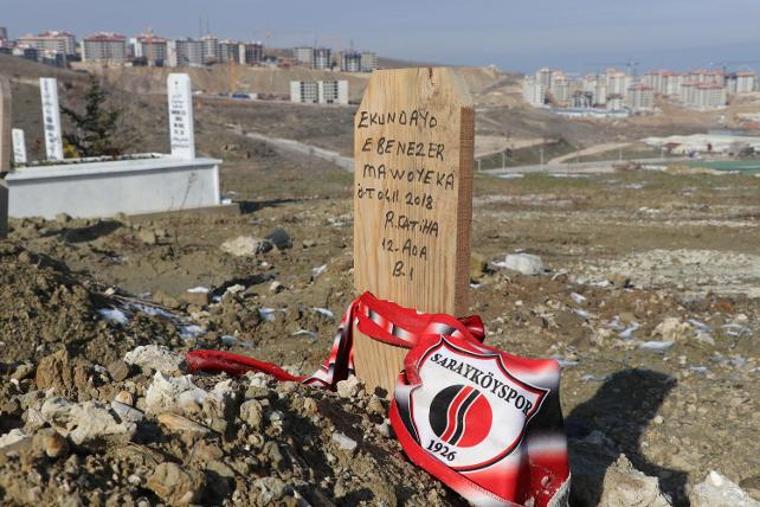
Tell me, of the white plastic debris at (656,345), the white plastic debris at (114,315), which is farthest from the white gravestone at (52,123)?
the white plastic debris at (656,345)

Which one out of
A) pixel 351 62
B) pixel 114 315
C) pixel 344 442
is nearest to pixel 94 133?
pixel 114 315

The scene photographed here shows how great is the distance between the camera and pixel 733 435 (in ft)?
15.4

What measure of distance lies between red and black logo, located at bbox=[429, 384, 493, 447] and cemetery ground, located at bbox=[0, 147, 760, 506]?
203mm

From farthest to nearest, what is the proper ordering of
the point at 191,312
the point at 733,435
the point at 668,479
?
the point at 191,312 < the point at 733,435 < the point at 668,479

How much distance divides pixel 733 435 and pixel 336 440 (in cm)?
287

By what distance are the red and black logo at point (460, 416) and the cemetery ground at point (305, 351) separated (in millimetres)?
203

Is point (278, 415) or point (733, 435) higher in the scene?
point (278, 415)

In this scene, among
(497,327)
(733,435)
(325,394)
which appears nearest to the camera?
(325,394)

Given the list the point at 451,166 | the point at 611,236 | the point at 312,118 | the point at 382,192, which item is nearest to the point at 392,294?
the point at 382,192

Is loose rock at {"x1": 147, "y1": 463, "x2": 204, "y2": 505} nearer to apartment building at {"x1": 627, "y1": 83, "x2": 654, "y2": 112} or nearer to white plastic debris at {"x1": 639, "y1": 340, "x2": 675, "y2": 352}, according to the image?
white plastic debris at {"x1": 639, "y1": 340, "x2": 675, "y2": 352}

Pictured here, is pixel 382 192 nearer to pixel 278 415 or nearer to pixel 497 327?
pixel 278 415

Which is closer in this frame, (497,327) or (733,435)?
(733,435)

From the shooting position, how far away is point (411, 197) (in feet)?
11.8

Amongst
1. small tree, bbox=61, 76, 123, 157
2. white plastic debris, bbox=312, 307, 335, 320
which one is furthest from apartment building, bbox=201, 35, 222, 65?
white plastic debris, bbox=312, 307, 335, 320
